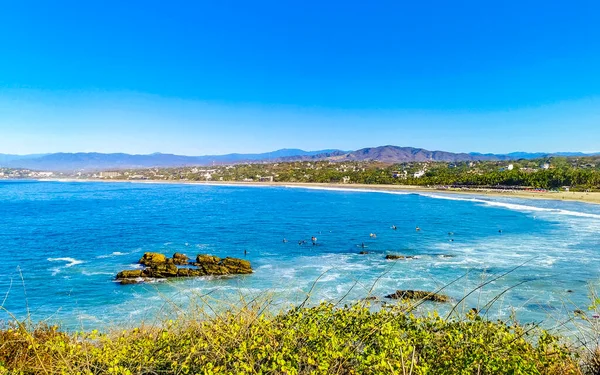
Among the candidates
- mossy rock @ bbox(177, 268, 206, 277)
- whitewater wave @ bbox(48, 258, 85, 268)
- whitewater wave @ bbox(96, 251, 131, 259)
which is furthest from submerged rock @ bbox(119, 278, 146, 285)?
whitewater wave @ bbox(96, 251, 131, 259)

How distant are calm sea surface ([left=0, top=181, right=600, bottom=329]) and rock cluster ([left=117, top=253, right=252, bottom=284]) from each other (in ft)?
3.94

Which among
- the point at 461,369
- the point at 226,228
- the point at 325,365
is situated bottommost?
the point at 226,228

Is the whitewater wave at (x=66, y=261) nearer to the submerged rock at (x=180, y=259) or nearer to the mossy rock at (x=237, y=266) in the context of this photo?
the submerged rock at (x=180, y=259)

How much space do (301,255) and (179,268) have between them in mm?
11114

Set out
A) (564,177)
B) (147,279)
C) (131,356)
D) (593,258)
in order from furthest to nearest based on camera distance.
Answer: (564,177), (593,258), (147,279), (131,356)

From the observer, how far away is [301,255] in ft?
118

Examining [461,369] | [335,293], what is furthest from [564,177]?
[461,369]

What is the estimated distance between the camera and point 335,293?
24.2 m

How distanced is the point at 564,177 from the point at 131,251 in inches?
4250

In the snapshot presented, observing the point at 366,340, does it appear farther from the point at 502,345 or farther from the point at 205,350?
the point at 205,350

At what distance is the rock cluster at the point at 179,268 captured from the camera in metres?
28.9

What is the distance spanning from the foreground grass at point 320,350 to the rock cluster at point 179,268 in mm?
21516

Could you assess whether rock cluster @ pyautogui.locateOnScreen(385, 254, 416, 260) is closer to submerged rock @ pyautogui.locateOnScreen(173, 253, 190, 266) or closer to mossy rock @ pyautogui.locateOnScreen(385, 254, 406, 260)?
mossy rock @ pyautogui.locateOnScreen(385, 254, 406, 260)

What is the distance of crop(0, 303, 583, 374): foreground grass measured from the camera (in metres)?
6.23
